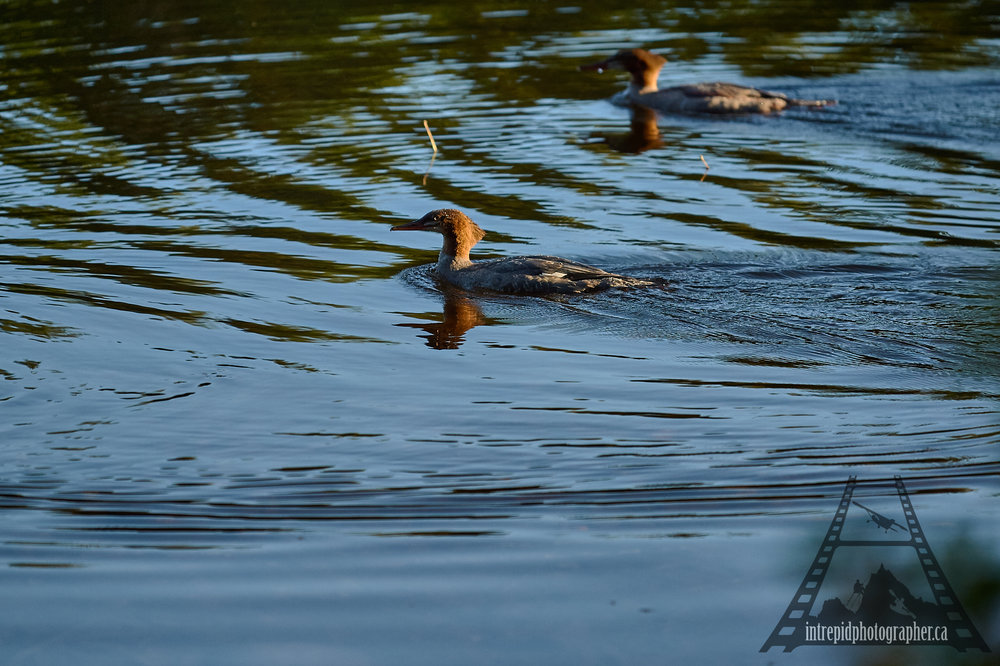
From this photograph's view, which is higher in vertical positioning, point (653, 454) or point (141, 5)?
point (141, 5)

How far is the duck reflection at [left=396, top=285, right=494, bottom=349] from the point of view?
9680 millimetres

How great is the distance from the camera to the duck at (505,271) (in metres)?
10.7

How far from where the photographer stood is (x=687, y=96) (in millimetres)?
18875

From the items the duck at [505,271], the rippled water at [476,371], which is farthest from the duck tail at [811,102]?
the duck at [505,271]

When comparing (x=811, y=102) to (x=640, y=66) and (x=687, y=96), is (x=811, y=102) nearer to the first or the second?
(x=687, y=96)

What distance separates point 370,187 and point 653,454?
834 cm

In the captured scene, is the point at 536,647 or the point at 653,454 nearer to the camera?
the point at 536,647

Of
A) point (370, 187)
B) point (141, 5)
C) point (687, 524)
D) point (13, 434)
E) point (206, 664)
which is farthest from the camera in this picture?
point (141, 5)

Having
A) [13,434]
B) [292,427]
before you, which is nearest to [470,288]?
[292,427]

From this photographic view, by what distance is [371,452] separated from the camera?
7.28m

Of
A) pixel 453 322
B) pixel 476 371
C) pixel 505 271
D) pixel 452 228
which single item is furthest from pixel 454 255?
pixel 476 371

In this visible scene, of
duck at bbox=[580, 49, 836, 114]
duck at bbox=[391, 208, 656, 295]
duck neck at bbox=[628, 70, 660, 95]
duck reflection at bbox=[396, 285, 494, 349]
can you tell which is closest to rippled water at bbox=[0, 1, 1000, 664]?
duck reflection at bbox=[396, 285, 494, 349]

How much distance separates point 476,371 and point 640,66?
1203 cm

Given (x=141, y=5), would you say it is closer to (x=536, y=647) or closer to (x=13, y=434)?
(x=13, y=434)
